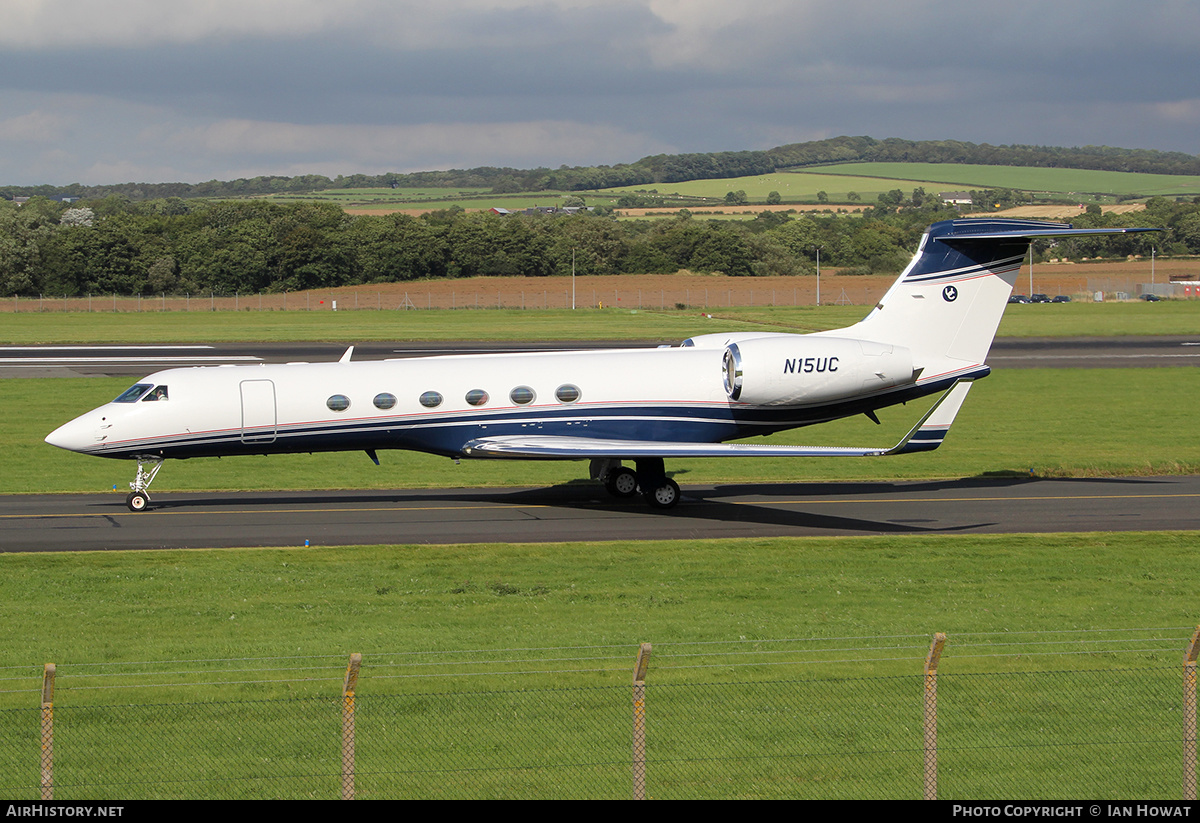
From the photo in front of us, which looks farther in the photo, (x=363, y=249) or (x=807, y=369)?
(x=363, y=249)

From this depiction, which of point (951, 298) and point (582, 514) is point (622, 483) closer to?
point (582, 514)

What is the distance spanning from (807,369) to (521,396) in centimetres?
600

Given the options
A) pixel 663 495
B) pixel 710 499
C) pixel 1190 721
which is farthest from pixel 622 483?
pixel 1190 721

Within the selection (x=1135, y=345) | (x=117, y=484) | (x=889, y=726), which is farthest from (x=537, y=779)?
(x=1135, y=345)

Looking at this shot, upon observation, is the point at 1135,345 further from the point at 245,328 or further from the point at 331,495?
the point at 245,328

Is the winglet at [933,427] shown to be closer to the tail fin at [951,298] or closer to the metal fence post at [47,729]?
the tail fin at [951,298]

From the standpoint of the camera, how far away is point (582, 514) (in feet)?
81.0

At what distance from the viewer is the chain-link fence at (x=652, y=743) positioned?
402 inches

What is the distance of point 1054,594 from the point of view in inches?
695

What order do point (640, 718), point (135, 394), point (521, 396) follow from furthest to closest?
1. point (521, 396)
2. point (135, 394)
3. point (640, 718)

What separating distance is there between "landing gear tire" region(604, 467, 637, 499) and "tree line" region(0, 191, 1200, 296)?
106038 mm

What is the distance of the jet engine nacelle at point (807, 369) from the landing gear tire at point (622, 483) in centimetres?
309

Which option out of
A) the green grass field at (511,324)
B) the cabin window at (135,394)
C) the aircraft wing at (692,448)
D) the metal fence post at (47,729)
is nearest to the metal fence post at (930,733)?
the metal fence post at (47,729)

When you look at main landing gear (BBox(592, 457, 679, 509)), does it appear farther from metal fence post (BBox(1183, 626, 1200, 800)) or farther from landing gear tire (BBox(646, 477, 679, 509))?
metal fence post (BBox(1183, 626, 1200, 800))
